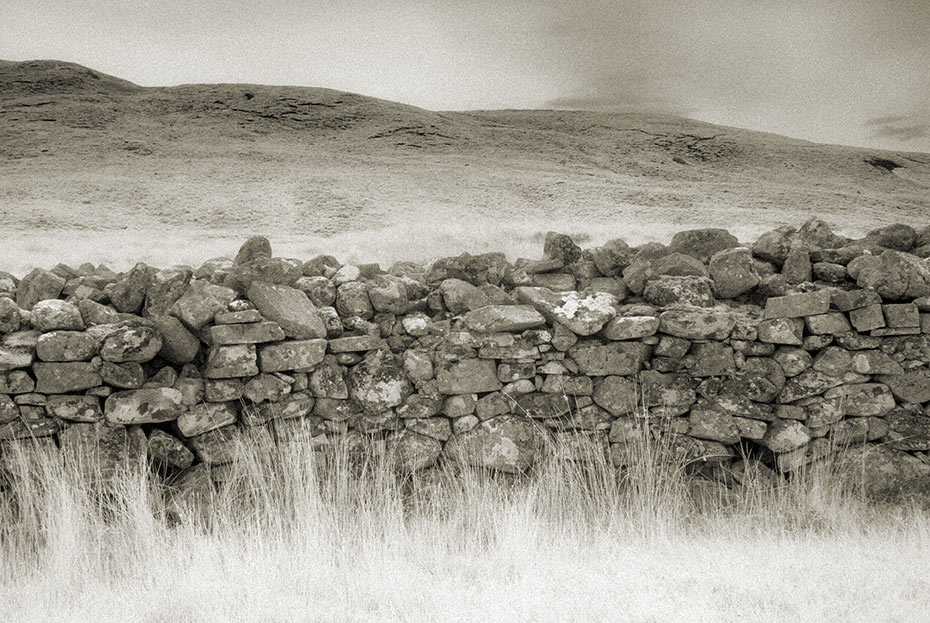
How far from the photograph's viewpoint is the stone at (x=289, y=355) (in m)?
4.28

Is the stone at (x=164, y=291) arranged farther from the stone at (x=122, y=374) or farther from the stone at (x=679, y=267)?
the stone at (x=679, y=267)

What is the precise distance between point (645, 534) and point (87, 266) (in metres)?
4.55

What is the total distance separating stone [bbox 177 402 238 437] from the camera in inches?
163

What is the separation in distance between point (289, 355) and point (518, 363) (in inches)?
62.1

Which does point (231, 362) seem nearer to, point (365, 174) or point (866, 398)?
point (866, 398)

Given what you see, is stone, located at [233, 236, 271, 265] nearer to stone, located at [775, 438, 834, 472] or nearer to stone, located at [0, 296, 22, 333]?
stone, located at [0, 296, 22, 333]

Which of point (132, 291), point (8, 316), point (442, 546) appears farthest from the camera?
point (132, 291)

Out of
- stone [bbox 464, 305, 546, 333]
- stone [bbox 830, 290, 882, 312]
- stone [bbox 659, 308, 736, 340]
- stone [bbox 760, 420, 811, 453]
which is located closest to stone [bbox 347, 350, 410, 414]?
stone [bbox 464, 305, 546, 333]

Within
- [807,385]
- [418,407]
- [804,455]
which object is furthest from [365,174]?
[804,455]

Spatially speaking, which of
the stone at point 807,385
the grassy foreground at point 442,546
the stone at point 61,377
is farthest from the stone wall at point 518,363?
the grassy foreground at point 442,546

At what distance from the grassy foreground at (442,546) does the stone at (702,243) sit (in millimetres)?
1766

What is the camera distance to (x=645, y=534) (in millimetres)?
3947

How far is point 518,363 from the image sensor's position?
4527mm

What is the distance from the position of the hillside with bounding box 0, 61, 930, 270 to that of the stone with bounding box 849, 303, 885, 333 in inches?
442
